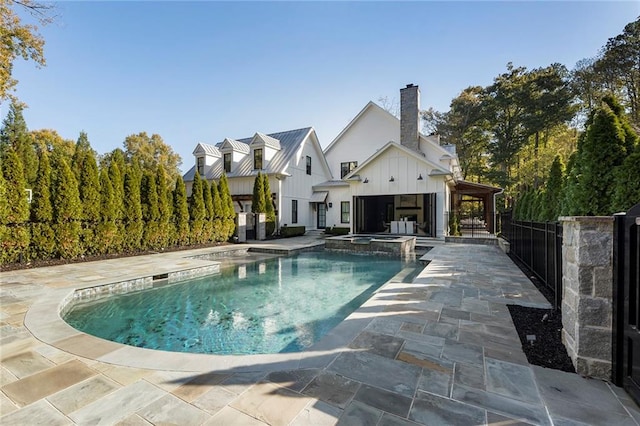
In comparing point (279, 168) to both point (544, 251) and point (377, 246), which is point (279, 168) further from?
point (544, 251)

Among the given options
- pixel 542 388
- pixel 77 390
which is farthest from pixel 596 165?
pixel 77 390

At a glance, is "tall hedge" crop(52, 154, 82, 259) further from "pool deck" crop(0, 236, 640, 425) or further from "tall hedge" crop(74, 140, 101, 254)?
"pool deck" crop(0, 236, 640, 425)

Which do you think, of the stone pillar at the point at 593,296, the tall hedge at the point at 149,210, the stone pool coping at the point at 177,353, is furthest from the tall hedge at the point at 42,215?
the stone pillar at the point at 593,296

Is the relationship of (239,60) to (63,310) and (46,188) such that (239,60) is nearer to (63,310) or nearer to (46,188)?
(46,188)

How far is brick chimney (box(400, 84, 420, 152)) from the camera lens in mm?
16906

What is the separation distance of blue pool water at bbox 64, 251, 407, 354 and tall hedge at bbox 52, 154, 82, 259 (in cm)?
433

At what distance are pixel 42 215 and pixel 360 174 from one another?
545 inches

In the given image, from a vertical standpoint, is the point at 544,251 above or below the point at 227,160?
below

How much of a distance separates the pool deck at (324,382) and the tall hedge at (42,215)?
17.5 ft

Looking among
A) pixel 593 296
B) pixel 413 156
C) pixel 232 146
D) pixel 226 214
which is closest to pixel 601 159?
pixel 593 296

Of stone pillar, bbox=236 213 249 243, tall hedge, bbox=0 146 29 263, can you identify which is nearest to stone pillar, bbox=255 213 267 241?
stone pillar, bbox=236 213 249 243

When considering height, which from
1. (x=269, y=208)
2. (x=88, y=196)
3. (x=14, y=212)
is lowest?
(x=14, y=212)

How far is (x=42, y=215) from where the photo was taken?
7871 millimetres

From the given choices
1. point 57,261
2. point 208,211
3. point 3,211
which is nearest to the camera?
point 3,211
